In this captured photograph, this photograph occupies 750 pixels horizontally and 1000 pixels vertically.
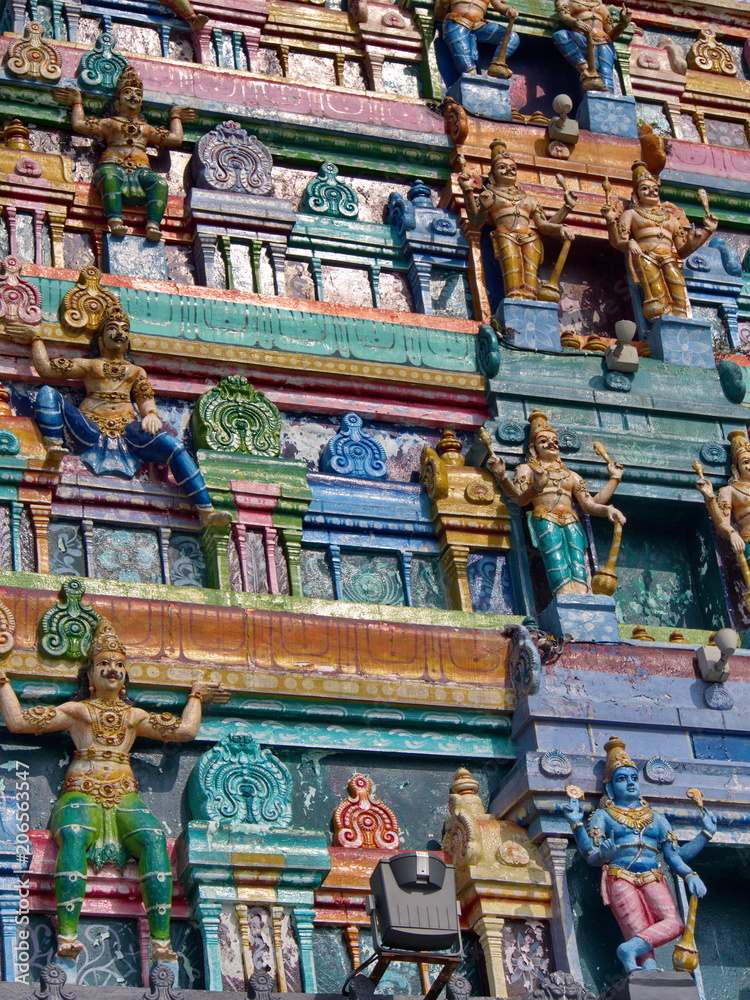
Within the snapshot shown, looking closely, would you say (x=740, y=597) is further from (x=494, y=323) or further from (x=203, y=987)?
(x=203, y=987)

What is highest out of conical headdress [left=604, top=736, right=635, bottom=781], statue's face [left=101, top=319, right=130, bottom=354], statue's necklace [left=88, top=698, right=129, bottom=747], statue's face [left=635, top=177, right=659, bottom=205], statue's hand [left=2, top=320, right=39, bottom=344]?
statue's face [left=635, top=177, right=659, bottom=205]

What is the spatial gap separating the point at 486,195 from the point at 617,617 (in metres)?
4.41

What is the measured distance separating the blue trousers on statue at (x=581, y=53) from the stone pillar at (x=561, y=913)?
9352 millimetres

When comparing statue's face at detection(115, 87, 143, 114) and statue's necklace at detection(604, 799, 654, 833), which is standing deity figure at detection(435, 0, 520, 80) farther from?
statue's necklace at detection(604, 799, 654, 833)

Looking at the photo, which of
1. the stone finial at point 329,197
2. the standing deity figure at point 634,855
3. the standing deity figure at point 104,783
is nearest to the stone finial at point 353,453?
the stone finial at point 329,197

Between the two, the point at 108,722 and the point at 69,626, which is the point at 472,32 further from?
the point at 108,722

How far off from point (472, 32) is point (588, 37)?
128 cm

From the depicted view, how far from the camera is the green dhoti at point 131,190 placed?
19.2m

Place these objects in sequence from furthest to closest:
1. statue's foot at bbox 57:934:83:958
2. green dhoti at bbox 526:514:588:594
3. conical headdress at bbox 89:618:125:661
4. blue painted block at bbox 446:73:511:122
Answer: blue painted block at bbox 446:73:511:122 < green dhoti at bbox 526:514:588:594 < conical headdress at bbox 89:618:125:661 < statue's foot at bbox 57:934:83:958

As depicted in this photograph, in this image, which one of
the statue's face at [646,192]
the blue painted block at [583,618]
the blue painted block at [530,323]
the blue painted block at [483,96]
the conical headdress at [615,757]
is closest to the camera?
the conical headdress at [615,757]

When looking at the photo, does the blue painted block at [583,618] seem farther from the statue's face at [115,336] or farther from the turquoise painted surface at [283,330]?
the statue's face at [115,336]

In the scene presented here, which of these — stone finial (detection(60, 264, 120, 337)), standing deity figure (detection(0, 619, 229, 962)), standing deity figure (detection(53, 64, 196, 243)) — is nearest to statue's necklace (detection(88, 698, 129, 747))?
standing deity figure (detection(0, 619, 229, 962))

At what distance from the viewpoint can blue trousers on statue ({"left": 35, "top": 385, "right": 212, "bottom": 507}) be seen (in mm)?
17328

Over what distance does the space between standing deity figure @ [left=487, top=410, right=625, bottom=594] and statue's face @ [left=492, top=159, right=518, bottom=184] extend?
3064 mm
